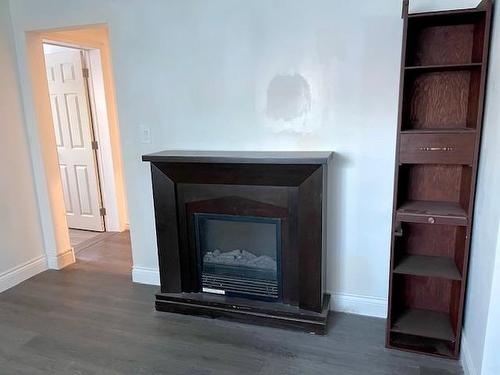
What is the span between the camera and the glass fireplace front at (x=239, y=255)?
2.48 metres

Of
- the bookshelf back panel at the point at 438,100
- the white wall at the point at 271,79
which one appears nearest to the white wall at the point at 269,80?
the white wall at the point at 271,79

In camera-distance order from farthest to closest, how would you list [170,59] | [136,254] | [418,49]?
[136,254] < [170,59] < [418,49]

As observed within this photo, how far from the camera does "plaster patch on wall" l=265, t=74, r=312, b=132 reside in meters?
2.36

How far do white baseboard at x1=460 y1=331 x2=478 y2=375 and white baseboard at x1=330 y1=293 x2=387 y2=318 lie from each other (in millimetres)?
519

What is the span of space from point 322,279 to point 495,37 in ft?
5.17

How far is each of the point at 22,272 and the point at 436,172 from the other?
129 inches

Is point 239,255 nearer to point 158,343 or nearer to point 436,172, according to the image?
point 158,343

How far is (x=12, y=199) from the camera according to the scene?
3.10 meters

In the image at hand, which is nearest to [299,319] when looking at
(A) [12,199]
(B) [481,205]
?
(B) [481,205]

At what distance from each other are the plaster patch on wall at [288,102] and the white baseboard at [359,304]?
1179 mm

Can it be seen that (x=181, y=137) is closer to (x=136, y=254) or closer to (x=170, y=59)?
(x=170, y=59)

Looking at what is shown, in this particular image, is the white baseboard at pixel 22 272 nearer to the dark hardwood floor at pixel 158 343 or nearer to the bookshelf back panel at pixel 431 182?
the dark hardwood floor at pixel 158 343

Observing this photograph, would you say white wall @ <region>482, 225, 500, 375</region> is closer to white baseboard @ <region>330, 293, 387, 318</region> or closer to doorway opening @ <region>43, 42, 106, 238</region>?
white baseboard @ <region>330, 293, 387, 318</region>

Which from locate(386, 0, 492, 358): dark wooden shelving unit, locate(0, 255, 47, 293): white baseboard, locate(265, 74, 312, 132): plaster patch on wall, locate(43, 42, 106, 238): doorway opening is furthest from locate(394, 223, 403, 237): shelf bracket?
locate(43, 42, 106, 238): doorway opening
